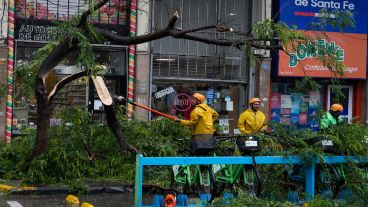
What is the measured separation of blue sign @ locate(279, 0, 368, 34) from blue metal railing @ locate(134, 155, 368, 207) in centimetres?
919

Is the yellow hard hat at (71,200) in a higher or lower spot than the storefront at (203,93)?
lower

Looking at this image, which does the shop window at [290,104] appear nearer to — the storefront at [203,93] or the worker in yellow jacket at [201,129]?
the storefront at [203,93]

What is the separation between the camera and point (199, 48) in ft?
59.9

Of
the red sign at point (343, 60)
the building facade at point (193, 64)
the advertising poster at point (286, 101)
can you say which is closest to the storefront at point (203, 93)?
the building facade at point (193, 64)

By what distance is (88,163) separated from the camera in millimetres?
11961

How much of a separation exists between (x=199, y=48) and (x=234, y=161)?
9.55 m

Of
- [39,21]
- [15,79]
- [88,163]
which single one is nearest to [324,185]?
[88,163]

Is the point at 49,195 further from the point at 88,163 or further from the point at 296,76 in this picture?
the point at 296,76

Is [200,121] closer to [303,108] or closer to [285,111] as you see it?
[285,111]

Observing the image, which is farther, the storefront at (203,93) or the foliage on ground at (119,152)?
the storefront at (203,93)

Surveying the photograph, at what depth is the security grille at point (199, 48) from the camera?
58.7 feet

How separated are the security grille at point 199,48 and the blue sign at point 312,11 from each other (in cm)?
125

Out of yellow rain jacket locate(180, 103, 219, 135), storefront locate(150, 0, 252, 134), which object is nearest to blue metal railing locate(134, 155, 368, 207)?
yellow rain jacket locate(180, 103, 219, 135)

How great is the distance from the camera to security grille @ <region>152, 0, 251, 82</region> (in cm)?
1791
